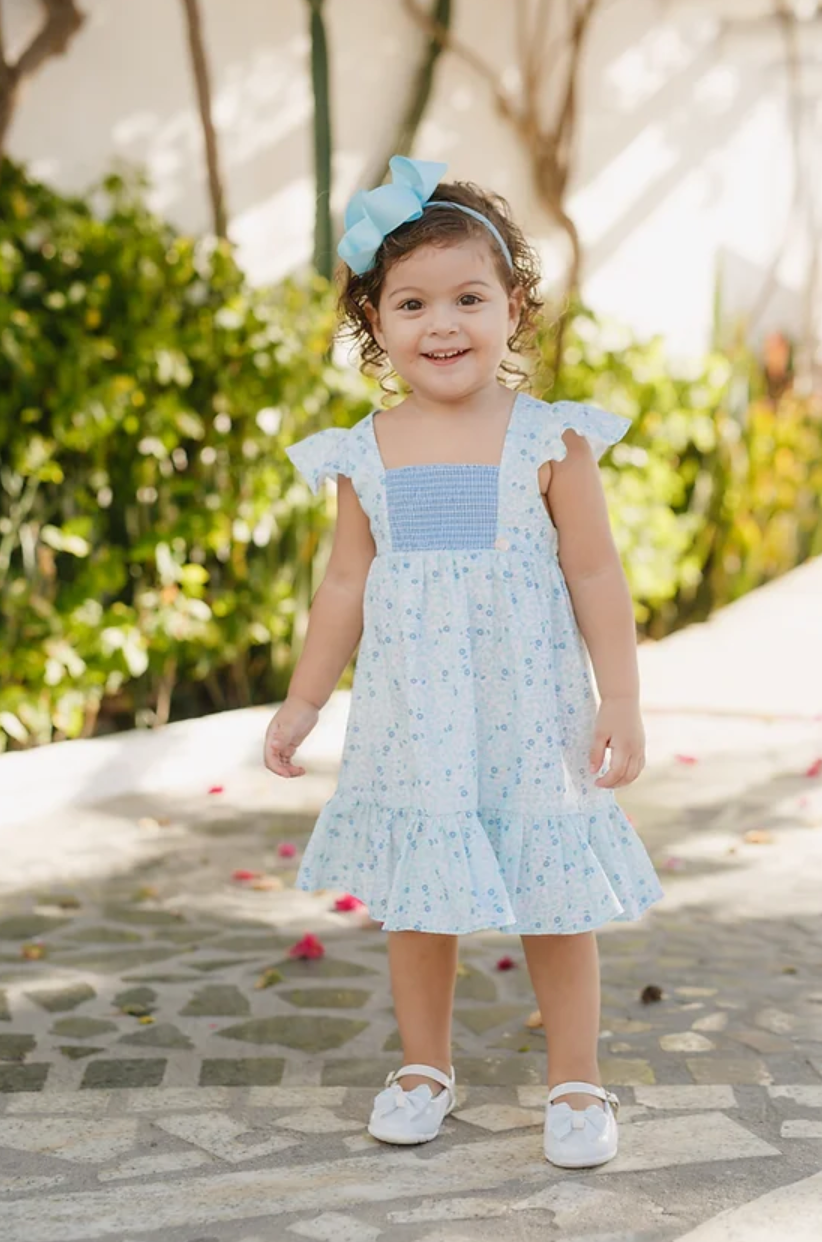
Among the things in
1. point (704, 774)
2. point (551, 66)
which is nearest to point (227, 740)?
point (704, 774)

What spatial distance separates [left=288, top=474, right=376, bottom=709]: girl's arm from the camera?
2713 millimetres

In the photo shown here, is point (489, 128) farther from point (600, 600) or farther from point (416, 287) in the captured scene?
point (600, 600)

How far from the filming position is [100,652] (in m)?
4.98

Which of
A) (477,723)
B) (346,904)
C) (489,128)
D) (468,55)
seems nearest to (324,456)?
(477,723)

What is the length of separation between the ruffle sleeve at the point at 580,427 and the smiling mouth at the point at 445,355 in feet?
0.54

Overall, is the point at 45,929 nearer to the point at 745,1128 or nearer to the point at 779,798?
the point at 745,1128

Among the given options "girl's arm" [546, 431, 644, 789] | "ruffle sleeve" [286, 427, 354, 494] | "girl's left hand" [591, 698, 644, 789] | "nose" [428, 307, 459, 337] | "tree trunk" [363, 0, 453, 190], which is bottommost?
"girl's left hand" [591, 698, 644, 789]

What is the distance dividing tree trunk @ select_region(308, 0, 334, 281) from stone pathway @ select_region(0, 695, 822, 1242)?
265cm

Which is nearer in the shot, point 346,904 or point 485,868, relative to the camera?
point 485,868

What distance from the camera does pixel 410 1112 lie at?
8.54ft

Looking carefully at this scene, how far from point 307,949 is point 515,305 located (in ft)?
4.85

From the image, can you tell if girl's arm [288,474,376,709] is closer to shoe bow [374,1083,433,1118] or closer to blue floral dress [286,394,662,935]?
blue floral dress [286,394,662,935]

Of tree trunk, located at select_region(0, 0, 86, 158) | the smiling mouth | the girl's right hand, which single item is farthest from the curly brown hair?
tree trunk, located at select_region(0, 0, 86, 158)

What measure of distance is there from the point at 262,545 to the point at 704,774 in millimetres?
1610
